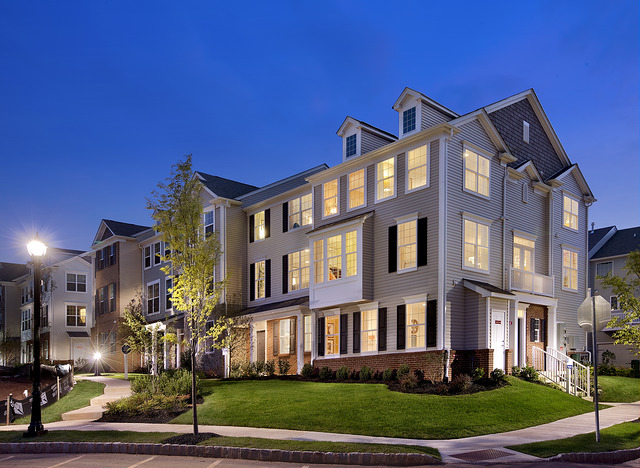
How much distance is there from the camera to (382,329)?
24.1 m

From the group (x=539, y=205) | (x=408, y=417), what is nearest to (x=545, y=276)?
(x=539, y=205)

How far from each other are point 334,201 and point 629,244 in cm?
2454

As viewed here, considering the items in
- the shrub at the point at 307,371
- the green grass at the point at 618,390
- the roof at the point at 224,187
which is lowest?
the green grass at the point at 618,390

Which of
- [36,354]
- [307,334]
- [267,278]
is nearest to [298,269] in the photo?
[267,278]

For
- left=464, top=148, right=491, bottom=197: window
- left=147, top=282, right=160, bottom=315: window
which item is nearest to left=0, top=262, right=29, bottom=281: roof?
left=147, top=282, right=160, bottom=315: window

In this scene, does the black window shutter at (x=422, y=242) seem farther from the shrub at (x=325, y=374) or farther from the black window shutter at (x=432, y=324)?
the shrub at (x=325, y=374)

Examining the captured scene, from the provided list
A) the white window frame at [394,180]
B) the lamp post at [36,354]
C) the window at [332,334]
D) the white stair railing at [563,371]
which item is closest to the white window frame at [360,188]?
the white window frame at [394,180]

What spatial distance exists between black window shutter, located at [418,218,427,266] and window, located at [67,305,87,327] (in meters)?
37.8

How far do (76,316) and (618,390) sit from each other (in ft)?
140

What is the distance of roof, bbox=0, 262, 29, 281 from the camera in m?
63.0

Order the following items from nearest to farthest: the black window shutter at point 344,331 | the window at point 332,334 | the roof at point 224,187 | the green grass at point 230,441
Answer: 1. the green grass at point 230,441
2. the black window shutter at point 344,331
3. the window at point 332,334
4. the roof at point 224,187

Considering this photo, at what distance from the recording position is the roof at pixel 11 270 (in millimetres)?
62969

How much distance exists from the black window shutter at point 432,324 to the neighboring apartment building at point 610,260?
73.2 feet

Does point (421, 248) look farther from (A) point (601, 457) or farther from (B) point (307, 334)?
(A) point (601, 457)
